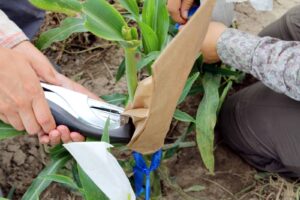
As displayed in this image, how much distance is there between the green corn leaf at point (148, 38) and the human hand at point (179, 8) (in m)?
0.11

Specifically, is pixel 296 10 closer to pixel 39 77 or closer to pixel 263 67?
pixel 263 67

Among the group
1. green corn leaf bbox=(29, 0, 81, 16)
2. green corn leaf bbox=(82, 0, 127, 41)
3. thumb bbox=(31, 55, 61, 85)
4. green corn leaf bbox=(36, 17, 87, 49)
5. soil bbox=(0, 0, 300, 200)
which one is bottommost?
soil bbox=(0, 0, 300, 200)

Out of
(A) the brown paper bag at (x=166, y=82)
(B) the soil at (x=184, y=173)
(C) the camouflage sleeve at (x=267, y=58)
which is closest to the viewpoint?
(A) the brown paper bag at (x=166, y=82)

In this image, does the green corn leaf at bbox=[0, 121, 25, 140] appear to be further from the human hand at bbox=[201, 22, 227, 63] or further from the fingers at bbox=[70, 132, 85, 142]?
the human hand at bbox=[201, 22, 227, 63]

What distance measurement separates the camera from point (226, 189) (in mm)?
1143

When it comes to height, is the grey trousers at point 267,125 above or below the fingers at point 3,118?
below

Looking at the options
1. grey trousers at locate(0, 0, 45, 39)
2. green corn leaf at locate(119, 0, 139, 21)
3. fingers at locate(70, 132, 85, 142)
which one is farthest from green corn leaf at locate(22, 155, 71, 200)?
grey trousers at locate(0, 0, 45, 39)

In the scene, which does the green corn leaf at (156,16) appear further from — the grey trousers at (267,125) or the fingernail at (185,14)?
the grey trousers at (267,125)

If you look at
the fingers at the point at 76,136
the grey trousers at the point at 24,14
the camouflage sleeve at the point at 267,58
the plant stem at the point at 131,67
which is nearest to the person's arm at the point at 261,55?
the camouflage sleeve at the point at 267,58

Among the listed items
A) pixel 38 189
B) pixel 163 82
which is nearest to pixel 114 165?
pixel 163 82

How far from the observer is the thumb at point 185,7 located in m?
1.00

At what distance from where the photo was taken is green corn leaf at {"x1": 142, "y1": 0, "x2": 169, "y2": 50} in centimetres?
91

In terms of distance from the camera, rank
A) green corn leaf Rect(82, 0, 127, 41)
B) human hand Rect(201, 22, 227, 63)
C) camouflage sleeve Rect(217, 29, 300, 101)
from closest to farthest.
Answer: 1. green corn leaf Rect(82, 0, 127, 41)
2. camouflage sleeve Rect(217, 29, 300, 101)
3. human hand Rect(201, 22, 227, 63)

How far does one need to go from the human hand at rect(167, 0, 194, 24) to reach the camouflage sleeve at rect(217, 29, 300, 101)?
96 millimetres
